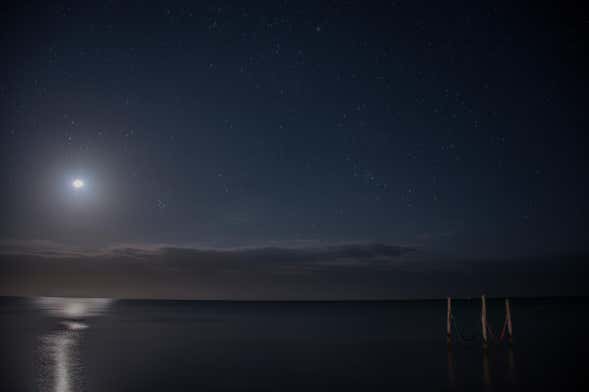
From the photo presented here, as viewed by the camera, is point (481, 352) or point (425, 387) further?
point (481, 352)

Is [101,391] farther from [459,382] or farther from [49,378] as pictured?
[459,382]

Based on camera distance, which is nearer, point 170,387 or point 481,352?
point 170,387

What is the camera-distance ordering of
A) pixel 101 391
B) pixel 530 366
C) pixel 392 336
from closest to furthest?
pixel 101 391 → pixel 530 366 → pixel 392 336

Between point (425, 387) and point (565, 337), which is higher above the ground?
point (425, 387)

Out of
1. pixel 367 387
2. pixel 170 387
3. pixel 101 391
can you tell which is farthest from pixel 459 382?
pixel 101 391

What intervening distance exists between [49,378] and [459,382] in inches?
1097

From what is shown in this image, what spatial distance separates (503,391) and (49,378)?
2998 cm

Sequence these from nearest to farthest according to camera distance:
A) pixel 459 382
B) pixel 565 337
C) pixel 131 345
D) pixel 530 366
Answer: pixel 459 382 → pixel 530 366 → pixel 131 345 → pixel 565 337

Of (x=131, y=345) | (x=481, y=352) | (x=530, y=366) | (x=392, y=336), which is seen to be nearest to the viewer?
(x=530, y=366)

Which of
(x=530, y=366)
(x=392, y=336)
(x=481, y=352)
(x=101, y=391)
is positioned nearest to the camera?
(x=101, y=391)

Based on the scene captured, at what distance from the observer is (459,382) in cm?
3234

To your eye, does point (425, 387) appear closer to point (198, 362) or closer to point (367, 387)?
point (367, 387)

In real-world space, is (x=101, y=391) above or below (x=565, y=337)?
above

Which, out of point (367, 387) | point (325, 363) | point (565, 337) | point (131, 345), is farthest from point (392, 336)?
point (367, 387)
